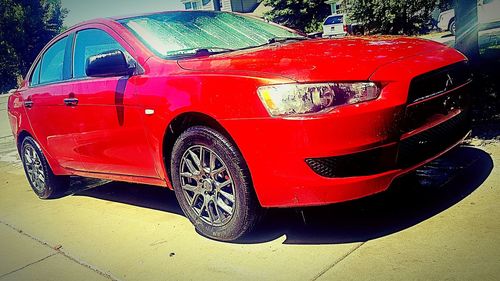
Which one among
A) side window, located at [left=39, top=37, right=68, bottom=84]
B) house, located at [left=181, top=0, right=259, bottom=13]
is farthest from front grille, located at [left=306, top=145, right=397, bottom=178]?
house, located at [left=181, top=0, right=259, bottom=13]

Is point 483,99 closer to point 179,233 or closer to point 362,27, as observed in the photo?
point 179,233

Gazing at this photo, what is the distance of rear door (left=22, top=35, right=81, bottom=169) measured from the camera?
4.13m

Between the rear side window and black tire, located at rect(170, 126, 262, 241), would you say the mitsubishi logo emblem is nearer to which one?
black tire, located at rect(170, 126, 262, 241)

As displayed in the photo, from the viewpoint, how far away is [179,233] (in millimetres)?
3361

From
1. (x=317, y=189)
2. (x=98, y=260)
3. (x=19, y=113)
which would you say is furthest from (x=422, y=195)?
(x=19, y=113)

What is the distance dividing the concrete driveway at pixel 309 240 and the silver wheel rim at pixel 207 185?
0.23m

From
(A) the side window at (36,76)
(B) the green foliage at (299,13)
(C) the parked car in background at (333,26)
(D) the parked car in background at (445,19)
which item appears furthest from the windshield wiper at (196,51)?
(B) the green foliage at (299,13)

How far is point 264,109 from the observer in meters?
2.53

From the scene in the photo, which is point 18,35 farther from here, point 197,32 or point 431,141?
point 431,141

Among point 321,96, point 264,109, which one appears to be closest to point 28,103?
point 264,109

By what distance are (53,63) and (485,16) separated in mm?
25288

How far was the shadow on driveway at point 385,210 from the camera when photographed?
2904mm

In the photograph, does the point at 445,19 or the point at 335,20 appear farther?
the point at 335,20

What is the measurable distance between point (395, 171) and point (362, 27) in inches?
342
